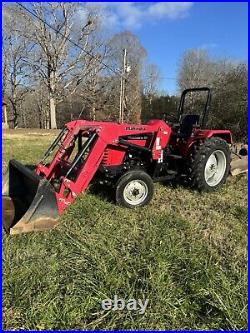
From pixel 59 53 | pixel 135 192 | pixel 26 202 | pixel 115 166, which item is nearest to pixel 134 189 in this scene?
pixel 135 192

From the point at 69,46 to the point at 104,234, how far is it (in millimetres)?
26365

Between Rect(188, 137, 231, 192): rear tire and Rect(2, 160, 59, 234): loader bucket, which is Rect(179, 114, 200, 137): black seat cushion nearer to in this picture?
Rect(188, 137, 231, 192): rear tire

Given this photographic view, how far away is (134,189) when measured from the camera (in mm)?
4797

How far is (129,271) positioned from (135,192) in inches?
72.4

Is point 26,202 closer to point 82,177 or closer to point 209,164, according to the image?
point 82,177

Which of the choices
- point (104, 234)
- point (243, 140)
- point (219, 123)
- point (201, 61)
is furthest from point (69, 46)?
point (104, 234)

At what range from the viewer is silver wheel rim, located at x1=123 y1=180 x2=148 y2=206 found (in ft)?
15.6

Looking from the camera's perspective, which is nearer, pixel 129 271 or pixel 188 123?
pixel 129 271

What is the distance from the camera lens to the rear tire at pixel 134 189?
4668 mm

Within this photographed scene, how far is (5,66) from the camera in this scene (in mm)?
32156

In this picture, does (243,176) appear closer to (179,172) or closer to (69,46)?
(179,172)

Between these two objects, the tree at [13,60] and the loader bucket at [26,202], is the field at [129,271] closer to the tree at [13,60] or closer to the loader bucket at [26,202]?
the loader bucket at [26,202]

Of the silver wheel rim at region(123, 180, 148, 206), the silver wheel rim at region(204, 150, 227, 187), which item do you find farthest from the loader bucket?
the silver wheel rim at region(204, 150, 227, 187)

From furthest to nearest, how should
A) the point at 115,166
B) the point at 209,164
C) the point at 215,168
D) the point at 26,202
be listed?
1. the point at 215,168
2. the point at 209,164
3. the point at 115,166
4. the point at 26,202
